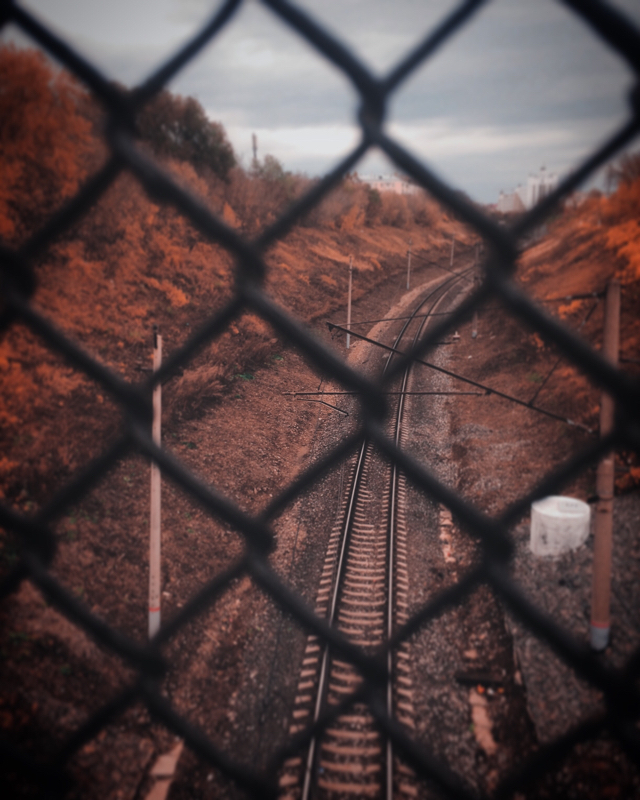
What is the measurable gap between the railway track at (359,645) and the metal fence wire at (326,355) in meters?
1.19

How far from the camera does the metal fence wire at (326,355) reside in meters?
0.53

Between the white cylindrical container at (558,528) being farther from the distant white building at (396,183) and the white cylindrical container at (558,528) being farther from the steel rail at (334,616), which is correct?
the distant white building at (396,183)

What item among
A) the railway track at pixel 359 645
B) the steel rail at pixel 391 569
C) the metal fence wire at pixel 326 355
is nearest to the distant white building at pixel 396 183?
the metal fence wire at pixel 326 355

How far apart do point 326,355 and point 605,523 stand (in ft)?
17.5

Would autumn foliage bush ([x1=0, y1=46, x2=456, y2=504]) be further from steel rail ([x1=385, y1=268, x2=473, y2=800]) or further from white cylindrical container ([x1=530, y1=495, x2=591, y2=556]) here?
white cylindrical container ([x1=530, y1=495, x2=591, y2=556])

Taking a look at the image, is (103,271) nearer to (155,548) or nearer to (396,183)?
(155,548)

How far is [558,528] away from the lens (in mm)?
6773

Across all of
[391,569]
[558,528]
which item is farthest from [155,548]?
[558,528]

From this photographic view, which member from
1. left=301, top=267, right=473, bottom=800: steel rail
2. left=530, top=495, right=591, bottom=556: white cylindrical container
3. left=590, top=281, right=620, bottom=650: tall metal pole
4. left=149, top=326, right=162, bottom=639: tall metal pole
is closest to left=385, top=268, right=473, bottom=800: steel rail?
left=301, top=267, right=473, bottom=800: steel rail

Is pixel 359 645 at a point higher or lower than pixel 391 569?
lower

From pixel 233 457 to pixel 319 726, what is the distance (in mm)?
9812

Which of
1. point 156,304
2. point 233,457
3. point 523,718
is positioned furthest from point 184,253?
point 523,718

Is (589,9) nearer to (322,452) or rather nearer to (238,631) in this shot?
(238,631)

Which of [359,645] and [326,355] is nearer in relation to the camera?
[326,355]
